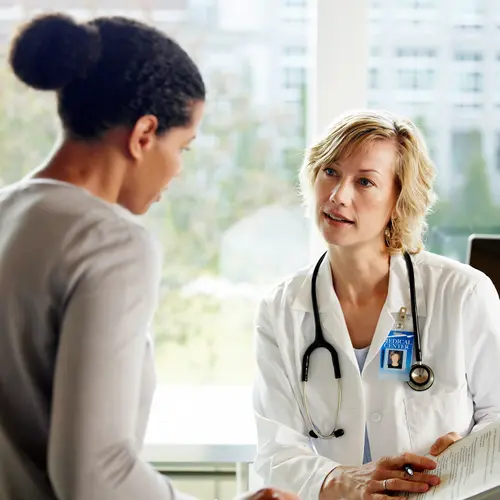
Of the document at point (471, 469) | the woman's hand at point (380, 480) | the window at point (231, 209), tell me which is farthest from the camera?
the window at point (231, 209)

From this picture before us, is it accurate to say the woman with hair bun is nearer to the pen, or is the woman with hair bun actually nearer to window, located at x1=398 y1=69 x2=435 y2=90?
the pen

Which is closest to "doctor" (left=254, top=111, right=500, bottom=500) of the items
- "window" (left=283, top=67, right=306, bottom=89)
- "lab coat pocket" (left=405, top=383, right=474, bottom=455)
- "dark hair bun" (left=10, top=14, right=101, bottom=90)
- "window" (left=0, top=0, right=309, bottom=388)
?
"lab coat pocket" (left=405, top=383, right=474, bottom=455)

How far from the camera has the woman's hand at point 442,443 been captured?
156 cm

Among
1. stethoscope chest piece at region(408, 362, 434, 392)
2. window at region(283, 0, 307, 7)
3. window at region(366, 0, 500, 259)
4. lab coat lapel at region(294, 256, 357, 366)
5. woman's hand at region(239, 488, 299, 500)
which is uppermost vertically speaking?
window at region(283, 0, 307, 7)

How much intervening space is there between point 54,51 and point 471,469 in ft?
2.89

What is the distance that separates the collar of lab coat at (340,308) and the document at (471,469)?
1.13 feet

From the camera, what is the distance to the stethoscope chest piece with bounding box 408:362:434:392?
1.70 meters

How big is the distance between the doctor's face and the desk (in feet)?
1.91

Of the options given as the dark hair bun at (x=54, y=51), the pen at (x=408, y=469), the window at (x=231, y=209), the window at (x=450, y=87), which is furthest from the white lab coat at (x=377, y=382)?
the dark hair bun at (x=54, y=51)

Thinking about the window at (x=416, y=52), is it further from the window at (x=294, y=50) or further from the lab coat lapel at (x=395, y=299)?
the lab coat lapel at (x=395, y=299)

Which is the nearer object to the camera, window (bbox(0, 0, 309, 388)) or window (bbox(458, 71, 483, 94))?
window (bbox(0, 0, 309, 388))

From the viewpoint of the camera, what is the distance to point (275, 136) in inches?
91.0

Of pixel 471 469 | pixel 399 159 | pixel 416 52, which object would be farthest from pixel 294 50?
pixel 471 469

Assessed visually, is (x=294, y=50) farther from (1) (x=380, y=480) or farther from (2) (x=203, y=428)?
(1) (x=380, y=480)
